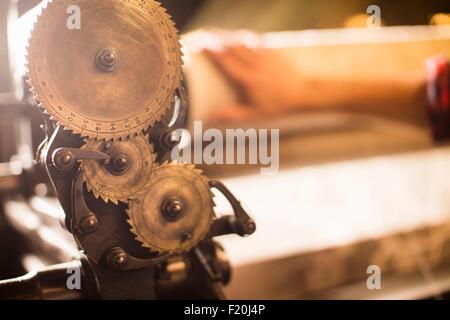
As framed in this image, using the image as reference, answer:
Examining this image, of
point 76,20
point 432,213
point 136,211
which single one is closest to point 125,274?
point 136,211

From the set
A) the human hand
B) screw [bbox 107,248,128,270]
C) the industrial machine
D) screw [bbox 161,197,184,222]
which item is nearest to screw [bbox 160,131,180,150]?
the industrial machine

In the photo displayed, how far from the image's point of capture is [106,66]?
3.10 ft

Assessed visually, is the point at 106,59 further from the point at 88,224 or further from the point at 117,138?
the point at 88,224

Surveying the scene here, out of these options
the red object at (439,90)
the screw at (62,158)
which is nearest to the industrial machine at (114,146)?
the screw at (62,158)

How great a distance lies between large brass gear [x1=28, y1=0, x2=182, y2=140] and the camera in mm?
908

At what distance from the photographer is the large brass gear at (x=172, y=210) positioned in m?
1.00

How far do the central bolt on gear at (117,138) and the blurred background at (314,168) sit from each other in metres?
0.09

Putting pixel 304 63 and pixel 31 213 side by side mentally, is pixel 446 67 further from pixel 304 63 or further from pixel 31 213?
pixel 31 213

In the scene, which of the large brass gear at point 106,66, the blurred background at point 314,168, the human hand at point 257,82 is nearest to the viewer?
the large brass gear at point 106,66

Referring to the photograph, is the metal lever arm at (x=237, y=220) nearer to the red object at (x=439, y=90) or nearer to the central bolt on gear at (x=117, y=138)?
the central bolt on gear at (x=117, y=138)

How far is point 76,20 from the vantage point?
93cm

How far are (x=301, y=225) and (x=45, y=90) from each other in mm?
1586

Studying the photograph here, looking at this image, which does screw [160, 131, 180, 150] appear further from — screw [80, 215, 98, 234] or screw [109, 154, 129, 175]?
screw [80, 215, 98, 234]

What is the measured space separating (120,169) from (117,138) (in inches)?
2.4
